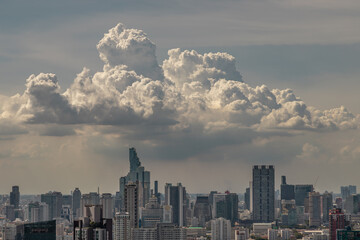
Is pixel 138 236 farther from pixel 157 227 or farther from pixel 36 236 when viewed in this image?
pixel 36 236

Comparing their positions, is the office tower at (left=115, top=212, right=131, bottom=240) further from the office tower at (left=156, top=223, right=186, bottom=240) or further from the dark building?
the dark building

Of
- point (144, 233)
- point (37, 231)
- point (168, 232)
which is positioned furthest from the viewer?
point (168, 232)

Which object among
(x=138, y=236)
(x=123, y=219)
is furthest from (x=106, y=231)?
(x=138, y=236)

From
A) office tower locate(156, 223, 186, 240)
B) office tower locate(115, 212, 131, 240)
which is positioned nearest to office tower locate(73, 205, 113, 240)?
office tower locate(115, 212, 131, 240)

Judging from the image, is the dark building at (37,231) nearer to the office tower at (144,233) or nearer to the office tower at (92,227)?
the office tower at (92,227)

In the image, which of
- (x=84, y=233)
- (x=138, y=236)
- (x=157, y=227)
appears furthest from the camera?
(x=157, y=227)

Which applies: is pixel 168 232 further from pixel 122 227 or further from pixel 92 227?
pixel 92 227

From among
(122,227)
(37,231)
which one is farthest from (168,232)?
(37,231)
